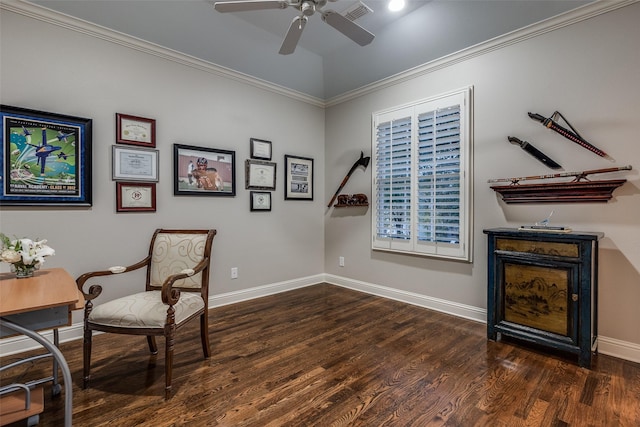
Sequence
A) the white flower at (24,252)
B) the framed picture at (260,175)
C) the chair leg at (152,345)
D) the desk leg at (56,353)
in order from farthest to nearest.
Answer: the framed picture at (260,175) < the chair leg at (152,345) < the white flower at (24,252) < the desk leg at (56,353)

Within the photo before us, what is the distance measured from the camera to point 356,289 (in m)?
4.20

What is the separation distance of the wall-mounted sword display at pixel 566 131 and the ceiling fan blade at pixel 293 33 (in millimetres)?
2080

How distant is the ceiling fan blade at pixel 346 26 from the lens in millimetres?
2096

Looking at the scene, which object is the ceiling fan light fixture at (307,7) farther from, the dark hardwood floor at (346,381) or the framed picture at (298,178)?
the dark hardwood floor at (346,381)

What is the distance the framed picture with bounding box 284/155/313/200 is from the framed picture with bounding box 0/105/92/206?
2142mm

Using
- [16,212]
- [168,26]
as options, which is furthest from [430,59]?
[16,212]

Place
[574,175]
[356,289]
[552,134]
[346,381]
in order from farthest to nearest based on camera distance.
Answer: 1. [356,289]
2. [552,134]
3. [574,175]
4. [346,381]

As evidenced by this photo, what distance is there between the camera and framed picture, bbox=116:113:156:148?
9.35 ft

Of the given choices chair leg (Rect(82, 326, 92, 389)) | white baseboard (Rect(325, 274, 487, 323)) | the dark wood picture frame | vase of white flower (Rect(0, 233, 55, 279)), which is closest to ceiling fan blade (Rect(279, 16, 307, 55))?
the dark wood picture frame

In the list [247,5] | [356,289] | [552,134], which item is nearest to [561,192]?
[552,134]

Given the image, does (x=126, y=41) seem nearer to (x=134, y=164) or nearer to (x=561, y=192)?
(x=134, y=164)

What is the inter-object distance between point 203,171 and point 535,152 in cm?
320

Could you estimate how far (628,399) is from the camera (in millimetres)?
1829

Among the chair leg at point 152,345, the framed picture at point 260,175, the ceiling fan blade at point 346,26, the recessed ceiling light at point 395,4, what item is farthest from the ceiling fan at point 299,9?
the chair leg at point 152,345
